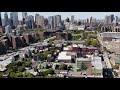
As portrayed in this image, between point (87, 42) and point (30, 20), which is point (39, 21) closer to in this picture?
point (30, 20)

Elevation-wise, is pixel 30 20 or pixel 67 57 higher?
pixel 30 20

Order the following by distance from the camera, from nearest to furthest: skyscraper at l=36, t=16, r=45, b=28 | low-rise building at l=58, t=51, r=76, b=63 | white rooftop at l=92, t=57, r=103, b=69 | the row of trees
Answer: skyscraper at l=36, t=16, r=45, b=28 < white rooftop at l=92, t=57, r=103, b=69 < low-rise building at l=58, t=51, r=76, b=63 < the row of trees

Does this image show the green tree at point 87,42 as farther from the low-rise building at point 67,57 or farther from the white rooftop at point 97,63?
the low-rise building at point 67,57

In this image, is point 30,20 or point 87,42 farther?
point 87,42

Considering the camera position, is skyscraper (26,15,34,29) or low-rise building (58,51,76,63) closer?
skyscraper (26,15,34,29)

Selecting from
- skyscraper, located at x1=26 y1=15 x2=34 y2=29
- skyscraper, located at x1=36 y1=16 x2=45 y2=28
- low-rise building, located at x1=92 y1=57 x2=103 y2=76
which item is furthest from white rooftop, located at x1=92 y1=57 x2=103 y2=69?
skyscraper, located at x1=26 y1=15 x2=34 y2=29

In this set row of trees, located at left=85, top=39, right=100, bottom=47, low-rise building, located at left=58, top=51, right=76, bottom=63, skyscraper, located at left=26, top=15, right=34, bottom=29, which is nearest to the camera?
skyscraper, located at left=26, top=15, right=34, bottom=29

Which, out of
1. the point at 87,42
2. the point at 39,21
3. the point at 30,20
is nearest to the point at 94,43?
the point at 87,42

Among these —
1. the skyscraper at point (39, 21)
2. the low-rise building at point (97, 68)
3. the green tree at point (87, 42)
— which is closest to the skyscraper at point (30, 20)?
the skyscraper at point (39, 21)

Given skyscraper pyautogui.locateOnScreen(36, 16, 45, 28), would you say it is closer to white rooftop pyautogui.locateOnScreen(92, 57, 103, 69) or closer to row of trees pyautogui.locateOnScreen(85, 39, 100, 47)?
white rooftop pyautogui.locateOnScreen(92, 57, 103, 69)
